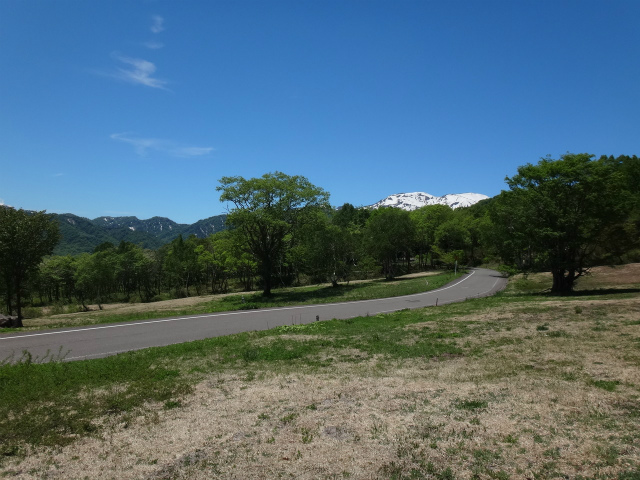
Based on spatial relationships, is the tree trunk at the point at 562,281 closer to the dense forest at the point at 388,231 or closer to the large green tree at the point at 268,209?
the dense forest at the point at 388,231

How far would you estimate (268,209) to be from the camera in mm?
35719

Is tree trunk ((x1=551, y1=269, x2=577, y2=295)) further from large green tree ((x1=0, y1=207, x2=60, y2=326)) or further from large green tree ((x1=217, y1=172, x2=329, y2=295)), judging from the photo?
large green tree ((x1=0, y1=207, x2=60, y2=326))

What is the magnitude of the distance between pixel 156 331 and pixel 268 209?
20.3 metres

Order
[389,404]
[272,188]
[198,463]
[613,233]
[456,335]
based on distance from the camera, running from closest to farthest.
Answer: [198,463] → [389,404] → [456,335] → [613,233] → [272,188]

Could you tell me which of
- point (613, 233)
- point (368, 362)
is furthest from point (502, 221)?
point (368, 362)

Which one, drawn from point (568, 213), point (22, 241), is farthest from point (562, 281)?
point (22, 241)

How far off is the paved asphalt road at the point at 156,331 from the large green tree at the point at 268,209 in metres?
12.8

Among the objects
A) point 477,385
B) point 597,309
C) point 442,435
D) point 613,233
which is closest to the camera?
point 442,435

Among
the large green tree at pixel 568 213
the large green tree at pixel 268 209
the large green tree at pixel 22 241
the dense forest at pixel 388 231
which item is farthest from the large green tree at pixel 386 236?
the large green tree at pixel 22 241

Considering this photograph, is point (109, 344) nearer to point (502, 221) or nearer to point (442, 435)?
point (442, 435)

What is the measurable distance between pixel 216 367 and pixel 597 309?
55.8 ft

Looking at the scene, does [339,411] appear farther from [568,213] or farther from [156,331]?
[568,213]

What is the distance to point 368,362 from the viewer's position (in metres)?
10.4

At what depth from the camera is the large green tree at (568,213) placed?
25094mm
